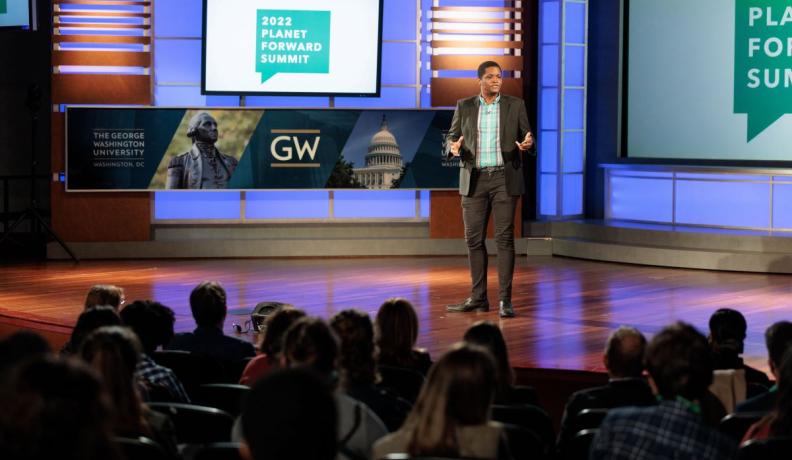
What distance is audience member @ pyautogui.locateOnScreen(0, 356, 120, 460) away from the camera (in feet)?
6.20

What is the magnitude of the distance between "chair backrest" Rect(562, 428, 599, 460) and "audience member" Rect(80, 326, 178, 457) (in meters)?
1.03

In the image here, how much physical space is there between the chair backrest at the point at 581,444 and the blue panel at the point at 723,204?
770cm

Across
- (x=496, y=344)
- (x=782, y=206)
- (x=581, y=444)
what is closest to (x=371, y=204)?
(x=782, y=206)

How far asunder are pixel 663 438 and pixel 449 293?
18.5 ft

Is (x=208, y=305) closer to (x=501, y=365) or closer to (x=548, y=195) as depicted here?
(x=501, y=365)

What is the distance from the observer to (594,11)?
39.3 feet

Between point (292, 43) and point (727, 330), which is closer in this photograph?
point (727, 330)

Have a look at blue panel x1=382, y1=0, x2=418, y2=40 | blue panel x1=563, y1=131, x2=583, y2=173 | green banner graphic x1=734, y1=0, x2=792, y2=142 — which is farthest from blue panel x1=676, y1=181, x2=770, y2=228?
blue panel x1=382, y1=0, x2=418, y2=40

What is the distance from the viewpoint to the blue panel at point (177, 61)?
35.8ft

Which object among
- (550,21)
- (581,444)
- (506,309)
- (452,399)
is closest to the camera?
(452,399)

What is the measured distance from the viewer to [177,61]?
35.9 feet

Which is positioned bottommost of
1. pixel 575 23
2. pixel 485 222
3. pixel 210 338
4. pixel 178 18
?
pixel 210 338

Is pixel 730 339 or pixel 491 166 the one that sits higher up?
pixel 491 166

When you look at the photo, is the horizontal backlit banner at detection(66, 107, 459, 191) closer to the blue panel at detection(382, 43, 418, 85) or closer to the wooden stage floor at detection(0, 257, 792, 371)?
the blue panel at detection(382, 43, 418, 85)
